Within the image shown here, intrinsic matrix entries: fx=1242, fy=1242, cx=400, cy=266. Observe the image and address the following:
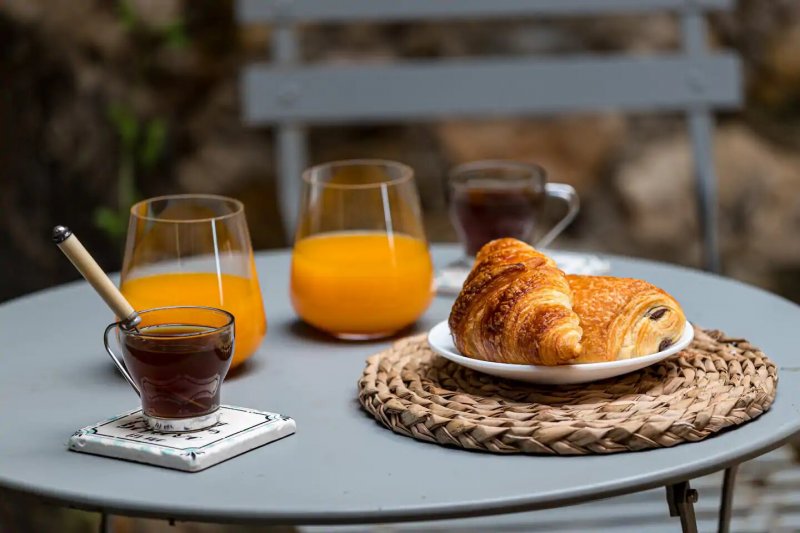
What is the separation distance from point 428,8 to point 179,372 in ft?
4.51

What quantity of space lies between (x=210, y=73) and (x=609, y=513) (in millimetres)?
1260

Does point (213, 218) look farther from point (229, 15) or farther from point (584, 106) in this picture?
point (229, 15)

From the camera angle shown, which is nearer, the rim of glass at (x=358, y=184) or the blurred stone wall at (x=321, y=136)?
the rim of glass at (x=358, y=184)

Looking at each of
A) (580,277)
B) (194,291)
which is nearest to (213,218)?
(194,291)

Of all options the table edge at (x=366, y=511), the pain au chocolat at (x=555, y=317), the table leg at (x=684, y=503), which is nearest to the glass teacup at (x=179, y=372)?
the table edge at (x=366, y=511)

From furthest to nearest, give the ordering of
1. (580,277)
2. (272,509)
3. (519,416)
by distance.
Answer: (580,277), (519,416), (272,509)

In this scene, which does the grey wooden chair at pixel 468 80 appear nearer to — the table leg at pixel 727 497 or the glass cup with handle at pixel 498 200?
the glass cup with handle at pixel 498 200

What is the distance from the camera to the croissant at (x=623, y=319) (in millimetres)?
969

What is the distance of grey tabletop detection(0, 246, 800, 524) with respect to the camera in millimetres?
811

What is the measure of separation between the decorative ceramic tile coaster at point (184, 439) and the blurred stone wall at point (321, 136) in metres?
1.52

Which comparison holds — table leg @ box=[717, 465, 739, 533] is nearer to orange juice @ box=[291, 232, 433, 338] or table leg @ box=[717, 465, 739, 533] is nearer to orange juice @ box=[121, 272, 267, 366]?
orange juice @ box=[291, 232, 433, 338]

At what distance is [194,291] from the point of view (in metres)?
1.06

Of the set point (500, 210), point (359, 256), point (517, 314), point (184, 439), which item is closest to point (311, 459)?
point (184, 439)

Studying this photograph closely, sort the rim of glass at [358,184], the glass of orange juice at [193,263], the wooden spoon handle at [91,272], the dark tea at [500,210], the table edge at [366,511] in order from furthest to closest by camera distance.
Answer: the dark tea at [500,210] < the rim of glass at [358,184] < the glass of orange juice at [193,263] < the wooden spoon handle at [91,272] < the table edge at [366,511]
